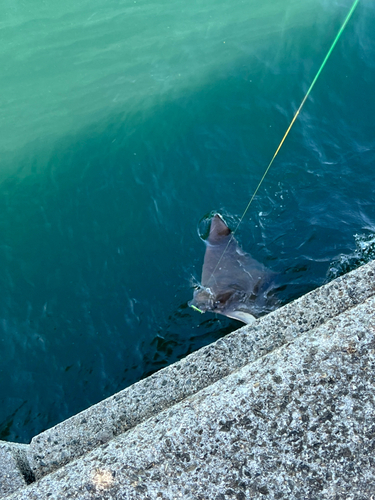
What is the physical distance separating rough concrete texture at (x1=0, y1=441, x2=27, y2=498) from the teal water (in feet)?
5.67

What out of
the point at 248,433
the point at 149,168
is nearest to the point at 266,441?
the point at 248,433

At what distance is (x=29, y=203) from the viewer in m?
6.49

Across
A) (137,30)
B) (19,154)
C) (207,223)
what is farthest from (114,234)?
(137,30)

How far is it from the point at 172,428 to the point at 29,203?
181 inches

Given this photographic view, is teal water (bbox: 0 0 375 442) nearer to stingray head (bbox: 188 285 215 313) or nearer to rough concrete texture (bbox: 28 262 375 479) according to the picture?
stingray head (bbox: 188 285 215 313)

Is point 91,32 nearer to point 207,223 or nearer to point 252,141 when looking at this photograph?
point 252,141

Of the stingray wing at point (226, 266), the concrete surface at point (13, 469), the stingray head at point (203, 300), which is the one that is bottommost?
the stingray head at point (203, 300)

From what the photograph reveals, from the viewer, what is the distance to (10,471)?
327cm

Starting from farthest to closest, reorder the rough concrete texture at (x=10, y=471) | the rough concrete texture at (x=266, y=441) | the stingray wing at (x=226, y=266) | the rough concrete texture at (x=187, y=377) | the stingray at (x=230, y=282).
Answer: the stingray wing at (x=226, y=266) → the stingray at (x=230, y=282) → the rough concrete texture at (x=187, y=377) → the rough concrete texture at (x=10, y=471) → the rough concrete texture at (x=266, y=441)

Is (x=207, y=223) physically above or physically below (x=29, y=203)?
below

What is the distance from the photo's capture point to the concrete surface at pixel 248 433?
2586 mm

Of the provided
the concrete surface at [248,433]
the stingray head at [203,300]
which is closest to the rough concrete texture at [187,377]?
the concrete surface at [248,433]

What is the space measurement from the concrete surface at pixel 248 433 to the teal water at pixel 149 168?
1.95m

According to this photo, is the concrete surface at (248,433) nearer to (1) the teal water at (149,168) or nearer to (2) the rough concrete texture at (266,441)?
(2) the rough concrete texture at (266,441)
